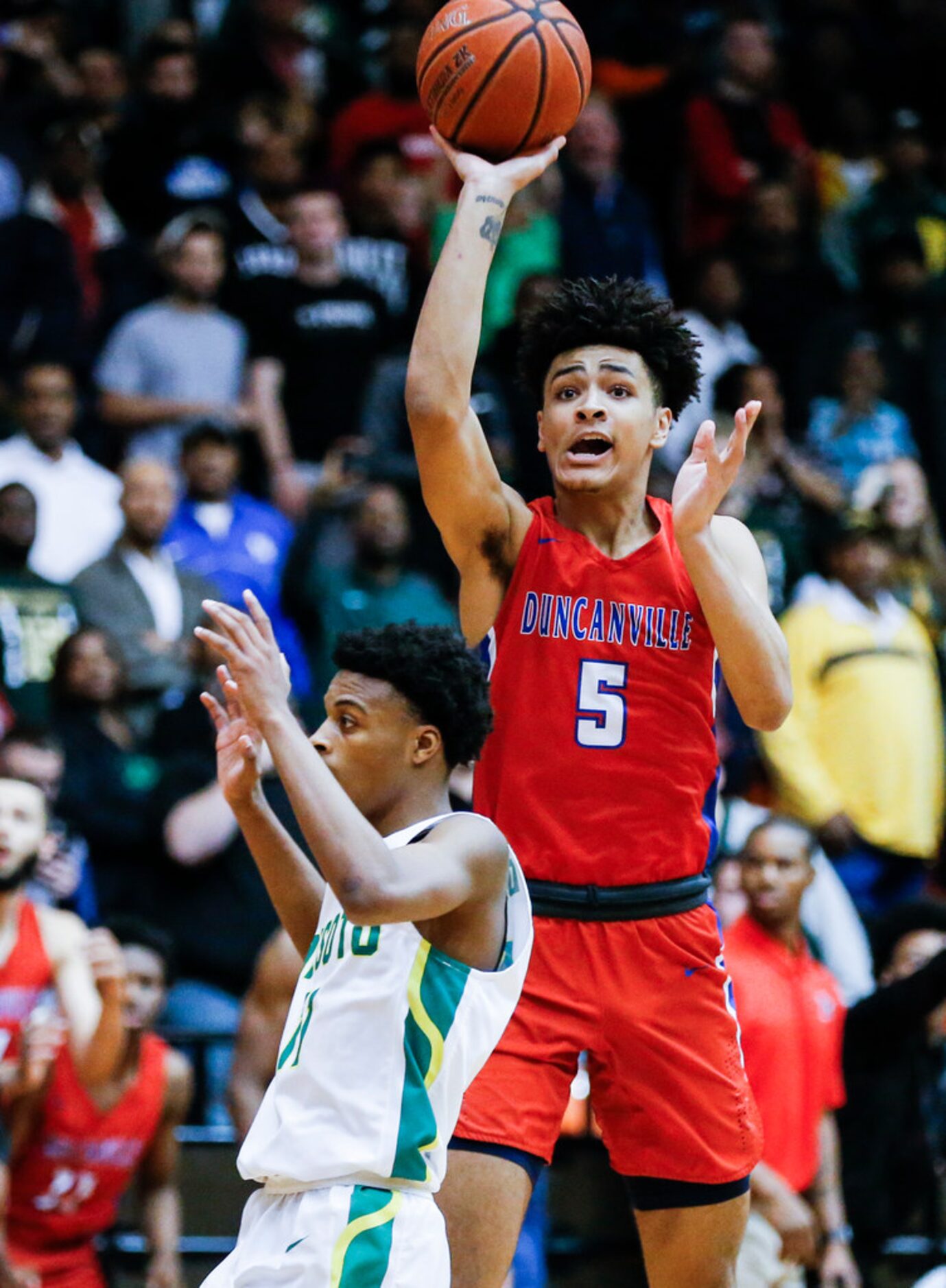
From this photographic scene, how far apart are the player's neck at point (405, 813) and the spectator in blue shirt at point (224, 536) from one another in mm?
4524

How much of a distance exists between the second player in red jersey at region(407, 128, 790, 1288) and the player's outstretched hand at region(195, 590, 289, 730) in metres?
0.83

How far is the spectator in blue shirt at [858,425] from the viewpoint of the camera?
33.3 feet

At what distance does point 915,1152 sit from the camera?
7066mm

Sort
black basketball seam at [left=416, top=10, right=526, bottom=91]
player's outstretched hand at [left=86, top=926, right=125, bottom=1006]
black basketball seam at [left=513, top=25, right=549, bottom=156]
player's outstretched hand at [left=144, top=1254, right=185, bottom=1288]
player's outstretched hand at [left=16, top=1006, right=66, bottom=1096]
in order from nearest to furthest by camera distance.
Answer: black basketball seam at [left=513, top=25, right=549, bottom=156], black basketball seam at [left=416, top=10, right=526, bottom=91], player's outstretched hand at [left=86, top=926, right=125, bottom=1006], player's outstretched hand at [left=16, top=1006, right=66, bottom=1096], player's outstretched hand at [left=144, top=1254, right=185, bottom=1288]

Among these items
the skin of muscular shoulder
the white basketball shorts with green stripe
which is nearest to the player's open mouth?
the white basketball shorts with green stripe

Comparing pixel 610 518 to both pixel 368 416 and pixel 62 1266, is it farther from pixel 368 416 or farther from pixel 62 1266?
pixel 368 416

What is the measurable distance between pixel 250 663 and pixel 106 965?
233cm

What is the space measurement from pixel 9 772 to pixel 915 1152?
345 cm

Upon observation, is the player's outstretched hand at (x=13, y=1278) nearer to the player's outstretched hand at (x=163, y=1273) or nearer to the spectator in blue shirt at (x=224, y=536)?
the player's outstretched hand at (x=163, y=1273)

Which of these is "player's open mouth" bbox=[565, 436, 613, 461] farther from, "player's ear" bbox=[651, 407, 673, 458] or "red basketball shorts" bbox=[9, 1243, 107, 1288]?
"red basketball shorts" bbox=[9, 1243, 107, 1288]

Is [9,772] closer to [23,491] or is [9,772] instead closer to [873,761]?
[23,491]

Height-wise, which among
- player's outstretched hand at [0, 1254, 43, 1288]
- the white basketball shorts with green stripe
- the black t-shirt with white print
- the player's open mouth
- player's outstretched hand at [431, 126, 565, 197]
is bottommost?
player's outstretched hand at [0, 1254, 43, 1288]

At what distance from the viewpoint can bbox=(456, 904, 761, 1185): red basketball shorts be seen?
4211mm

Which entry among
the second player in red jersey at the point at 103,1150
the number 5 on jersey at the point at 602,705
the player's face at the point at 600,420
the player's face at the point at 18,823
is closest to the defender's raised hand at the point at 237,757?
the number 5 on jersey at the point at 602,705
